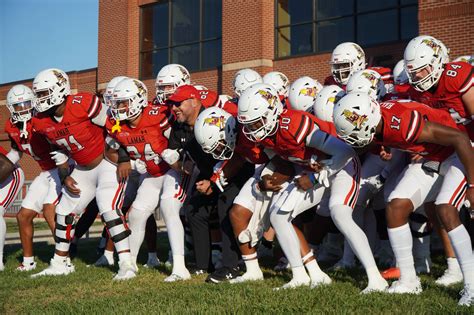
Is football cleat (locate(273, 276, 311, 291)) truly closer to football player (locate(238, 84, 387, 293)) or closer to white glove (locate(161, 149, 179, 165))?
football player (locate(238, 84, 387, 293))

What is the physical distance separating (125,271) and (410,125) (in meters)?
3.61

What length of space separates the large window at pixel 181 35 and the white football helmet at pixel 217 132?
1353 centimetres

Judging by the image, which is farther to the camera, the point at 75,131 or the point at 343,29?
the point at 343,29

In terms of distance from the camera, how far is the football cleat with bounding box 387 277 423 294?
5.35 m

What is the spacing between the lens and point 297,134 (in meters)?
5.78

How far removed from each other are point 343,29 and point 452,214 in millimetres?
Result: 12263

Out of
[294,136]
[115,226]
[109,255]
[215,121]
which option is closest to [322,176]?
[294,136]

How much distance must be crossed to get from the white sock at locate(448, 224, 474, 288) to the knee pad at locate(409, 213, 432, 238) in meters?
1.61

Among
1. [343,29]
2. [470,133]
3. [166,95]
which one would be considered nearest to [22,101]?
[166,95]

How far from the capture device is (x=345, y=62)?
25.0 ft

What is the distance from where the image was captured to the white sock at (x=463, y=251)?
16.5 feet

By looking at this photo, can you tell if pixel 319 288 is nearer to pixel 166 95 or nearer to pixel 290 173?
pixel 290 173

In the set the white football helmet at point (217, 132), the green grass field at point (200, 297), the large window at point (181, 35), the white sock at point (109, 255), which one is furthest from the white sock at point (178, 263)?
the large window at point (181, 35)

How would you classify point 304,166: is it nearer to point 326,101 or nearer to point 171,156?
point 326,101
